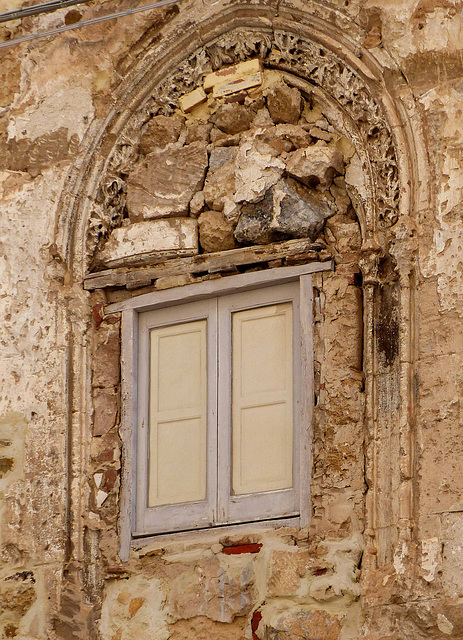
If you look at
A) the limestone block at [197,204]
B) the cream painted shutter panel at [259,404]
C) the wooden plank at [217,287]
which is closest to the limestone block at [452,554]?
the cream painted shutter panel at [259,404]

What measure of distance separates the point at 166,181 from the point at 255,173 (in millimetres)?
503

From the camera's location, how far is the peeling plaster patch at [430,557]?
6.04 metres

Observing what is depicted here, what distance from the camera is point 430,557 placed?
6.06m

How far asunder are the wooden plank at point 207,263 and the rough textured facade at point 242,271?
0.5 inches

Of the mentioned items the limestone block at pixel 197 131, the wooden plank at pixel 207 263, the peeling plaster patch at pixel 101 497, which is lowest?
the peeling plaster patch at pixel 101 497

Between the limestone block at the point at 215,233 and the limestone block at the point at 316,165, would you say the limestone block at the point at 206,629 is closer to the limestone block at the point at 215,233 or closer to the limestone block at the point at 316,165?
the limestone block at the point at 215,233

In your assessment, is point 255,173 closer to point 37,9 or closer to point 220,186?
point 220,186

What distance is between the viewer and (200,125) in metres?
7.31

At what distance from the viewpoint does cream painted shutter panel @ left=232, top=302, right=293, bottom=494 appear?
22.0 ft

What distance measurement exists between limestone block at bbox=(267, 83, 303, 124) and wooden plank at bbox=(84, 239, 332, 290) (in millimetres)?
625

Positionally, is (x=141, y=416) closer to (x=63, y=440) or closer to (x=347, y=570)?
(x=63, y=440)

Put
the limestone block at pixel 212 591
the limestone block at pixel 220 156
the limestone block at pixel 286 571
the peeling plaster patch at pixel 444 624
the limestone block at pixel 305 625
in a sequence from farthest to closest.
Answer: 1. the limestone block at pixel 220 156
2. the limestone block at pixel 212 591
3. the limestone block at pixel 286 571
4. the limestone block at pixel 305 625
5. the peeling plaster patch at pixel 444 624

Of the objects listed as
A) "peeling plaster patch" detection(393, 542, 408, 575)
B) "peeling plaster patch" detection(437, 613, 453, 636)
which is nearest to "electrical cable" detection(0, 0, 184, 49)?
"peeling plaster patch" detection(393, 542, 408, 575)

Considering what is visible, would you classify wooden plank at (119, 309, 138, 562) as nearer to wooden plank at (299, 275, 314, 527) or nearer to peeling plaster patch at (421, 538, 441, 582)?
wooden plank at (299, 275, 314, 527)
